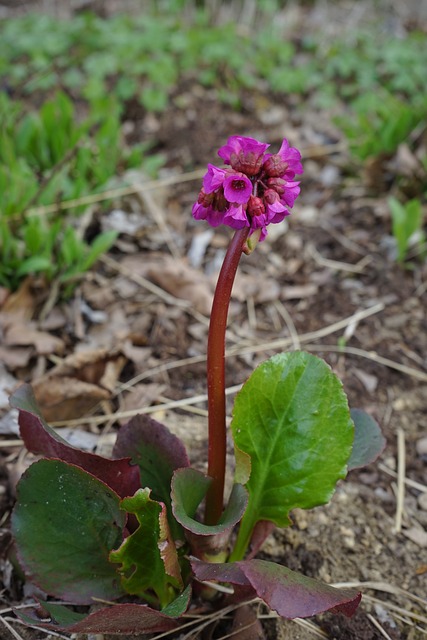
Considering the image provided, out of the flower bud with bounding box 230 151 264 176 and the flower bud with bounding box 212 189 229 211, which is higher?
the flower bud with bounding box 230 151 264 176

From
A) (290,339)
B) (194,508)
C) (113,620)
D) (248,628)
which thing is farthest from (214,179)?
(290,339)

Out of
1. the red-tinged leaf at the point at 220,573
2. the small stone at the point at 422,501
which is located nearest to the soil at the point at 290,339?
the small stone at the point at 422,501

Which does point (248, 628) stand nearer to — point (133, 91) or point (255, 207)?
point (255, 207)

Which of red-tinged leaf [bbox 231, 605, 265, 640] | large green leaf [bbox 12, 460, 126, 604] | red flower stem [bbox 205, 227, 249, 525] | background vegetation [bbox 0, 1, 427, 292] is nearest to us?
red flower stem [bbox 205, 227, 249, 525]

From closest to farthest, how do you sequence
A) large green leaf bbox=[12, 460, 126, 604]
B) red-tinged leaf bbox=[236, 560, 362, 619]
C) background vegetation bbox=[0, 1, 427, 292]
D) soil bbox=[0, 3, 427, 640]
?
red-tinged leaf bbox=[236, 560, 362, 619] < large green leaf bbox=[12, 460, 126, 604] < soil bbox=[0, 3, 427, 640] < background vegetation bbox=[0, 1, 427, 292]

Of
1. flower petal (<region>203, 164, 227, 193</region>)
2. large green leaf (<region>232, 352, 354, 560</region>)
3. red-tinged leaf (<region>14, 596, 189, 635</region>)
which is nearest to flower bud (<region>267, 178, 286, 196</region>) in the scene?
flower petal (<region>203, 164, 227, 193</region>)

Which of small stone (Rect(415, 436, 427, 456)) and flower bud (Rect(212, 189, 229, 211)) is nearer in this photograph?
flower bud (Rect(212, 189, 229, 211))

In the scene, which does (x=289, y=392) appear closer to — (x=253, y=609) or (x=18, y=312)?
(x=253, y=609)

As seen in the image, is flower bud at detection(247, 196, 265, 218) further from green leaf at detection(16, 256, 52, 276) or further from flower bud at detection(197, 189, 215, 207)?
green leaf at detection(16, 256, 52, 276)
